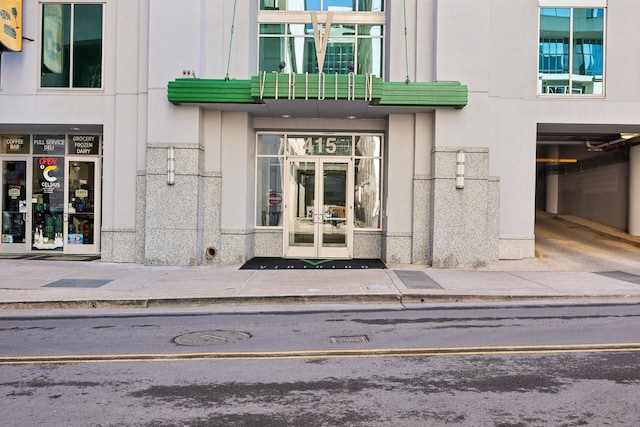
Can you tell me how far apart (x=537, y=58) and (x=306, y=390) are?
515 inches

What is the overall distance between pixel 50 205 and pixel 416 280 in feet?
36.2

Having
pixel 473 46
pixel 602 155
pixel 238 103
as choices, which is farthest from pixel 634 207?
pixel 238 103

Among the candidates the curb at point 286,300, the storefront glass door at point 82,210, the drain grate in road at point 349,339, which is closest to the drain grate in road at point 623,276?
the curb at point 286,300

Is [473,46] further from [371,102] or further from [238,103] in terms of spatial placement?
[238,103]

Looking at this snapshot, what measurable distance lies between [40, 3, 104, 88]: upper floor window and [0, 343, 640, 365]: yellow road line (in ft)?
34.6

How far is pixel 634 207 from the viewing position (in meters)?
18.4

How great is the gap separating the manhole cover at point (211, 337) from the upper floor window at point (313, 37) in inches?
379

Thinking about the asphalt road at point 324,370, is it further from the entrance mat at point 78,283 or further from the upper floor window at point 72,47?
the upper floor window at point 72,47

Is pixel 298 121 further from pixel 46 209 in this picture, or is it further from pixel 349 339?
pixel 349 339

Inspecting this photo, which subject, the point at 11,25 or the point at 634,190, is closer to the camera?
the point at 11,25

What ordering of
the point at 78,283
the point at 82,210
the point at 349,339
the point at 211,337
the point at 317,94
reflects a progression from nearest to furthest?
the point at 349,339 < the point at 211,337 < the point at 78,283 < the point at 317,94 < the point at 82,210

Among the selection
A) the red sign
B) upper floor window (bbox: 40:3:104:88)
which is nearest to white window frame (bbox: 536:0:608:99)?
the red sign

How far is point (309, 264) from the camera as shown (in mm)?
14297

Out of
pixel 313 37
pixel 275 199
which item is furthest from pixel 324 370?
pixel 313 37
